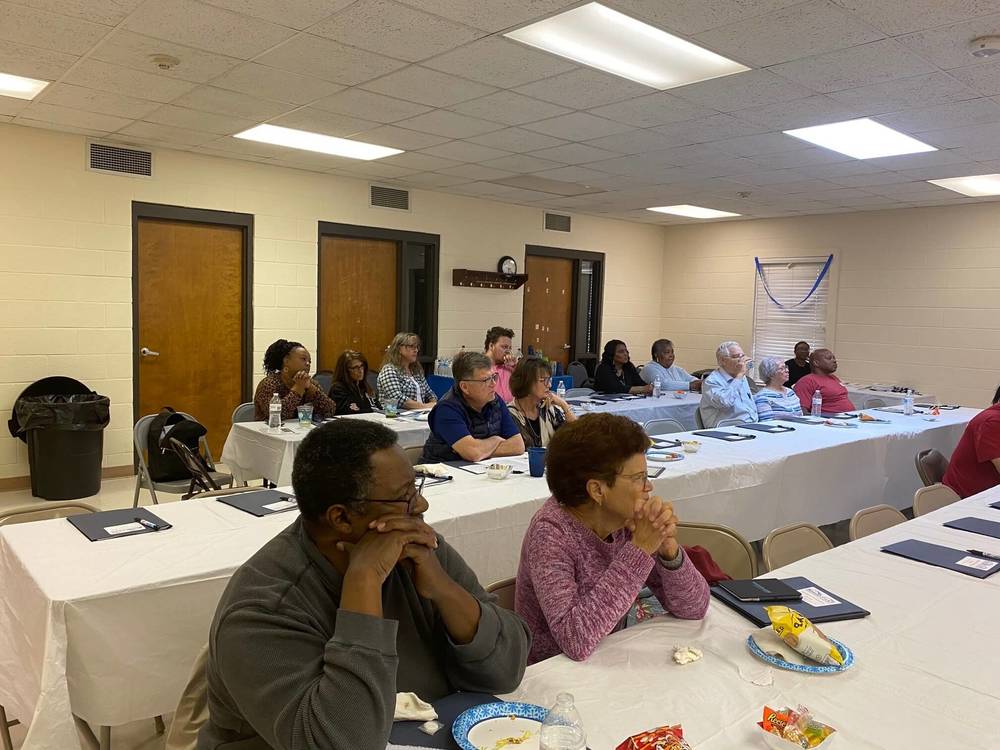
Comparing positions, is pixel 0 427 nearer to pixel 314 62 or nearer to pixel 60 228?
pixel 60 228

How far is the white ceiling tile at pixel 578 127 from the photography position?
5.03 metres

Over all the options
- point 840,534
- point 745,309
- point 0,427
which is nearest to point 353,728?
point 840,534

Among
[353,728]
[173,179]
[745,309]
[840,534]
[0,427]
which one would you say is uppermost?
[173,179]

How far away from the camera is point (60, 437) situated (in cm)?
567

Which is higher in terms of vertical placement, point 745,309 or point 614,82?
point 614,82

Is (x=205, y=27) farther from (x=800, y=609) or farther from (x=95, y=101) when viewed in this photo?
(x=800, y=609)

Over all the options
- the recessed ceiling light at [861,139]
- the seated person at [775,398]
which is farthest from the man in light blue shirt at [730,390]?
the recessed ceiling light at [861,139]

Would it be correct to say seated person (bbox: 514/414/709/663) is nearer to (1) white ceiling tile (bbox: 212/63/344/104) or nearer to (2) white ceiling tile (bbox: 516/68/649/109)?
(2) white ceiling tile (bbox: 516/68/649/109)

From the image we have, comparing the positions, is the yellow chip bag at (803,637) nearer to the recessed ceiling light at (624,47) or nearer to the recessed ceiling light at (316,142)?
the recessed ceiling light at (624,47)

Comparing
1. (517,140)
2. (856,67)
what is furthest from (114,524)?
(517,140)

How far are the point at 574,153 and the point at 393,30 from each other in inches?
111

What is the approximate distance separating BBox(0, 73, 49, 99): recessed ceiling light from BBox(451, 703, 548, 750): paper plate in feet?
15.6

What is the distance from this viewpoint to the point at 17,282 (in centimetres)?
581

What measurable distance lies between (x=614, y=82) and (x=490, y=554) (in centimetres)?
275
